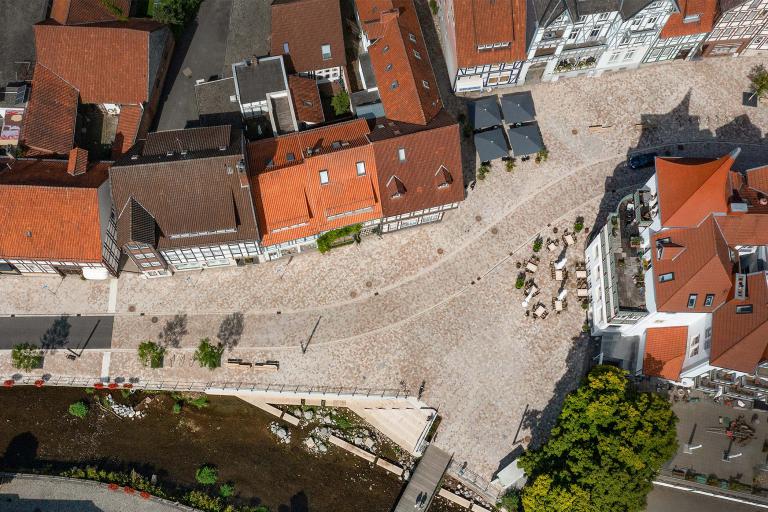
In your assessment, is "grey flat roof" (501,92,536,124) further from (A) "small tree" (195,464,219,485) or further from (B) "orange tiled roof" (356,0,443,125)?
(A) "small tree" (195,464,219,485)

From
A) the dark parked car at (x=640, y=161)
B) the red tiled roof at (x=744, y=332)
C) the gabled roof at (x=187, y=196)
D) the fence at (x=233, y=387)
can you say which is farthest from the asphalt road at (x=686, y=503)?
the gabled roof at (x=187, y=196)

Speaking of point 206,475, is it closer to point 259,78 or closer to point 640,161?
point 259,78

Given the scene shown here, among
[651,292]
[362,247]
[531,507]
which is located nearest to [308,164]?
[362,247]

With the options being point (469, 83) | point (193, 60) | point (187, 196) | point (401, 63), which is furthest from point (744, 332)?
point (193, 60)

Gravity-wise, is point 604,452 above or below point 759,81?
below

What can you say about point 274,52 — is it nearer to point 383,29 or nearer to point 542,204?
point 383,29

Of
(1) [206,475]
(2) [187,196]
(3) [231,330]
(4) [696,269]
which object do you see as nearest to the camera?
(4) [696,269]

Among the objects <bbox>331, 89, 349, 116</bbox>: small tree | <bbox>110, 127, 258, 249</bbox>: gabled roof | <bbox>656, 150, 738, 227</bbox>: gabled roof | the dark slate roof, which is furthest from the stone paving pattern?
the dark slate roof
